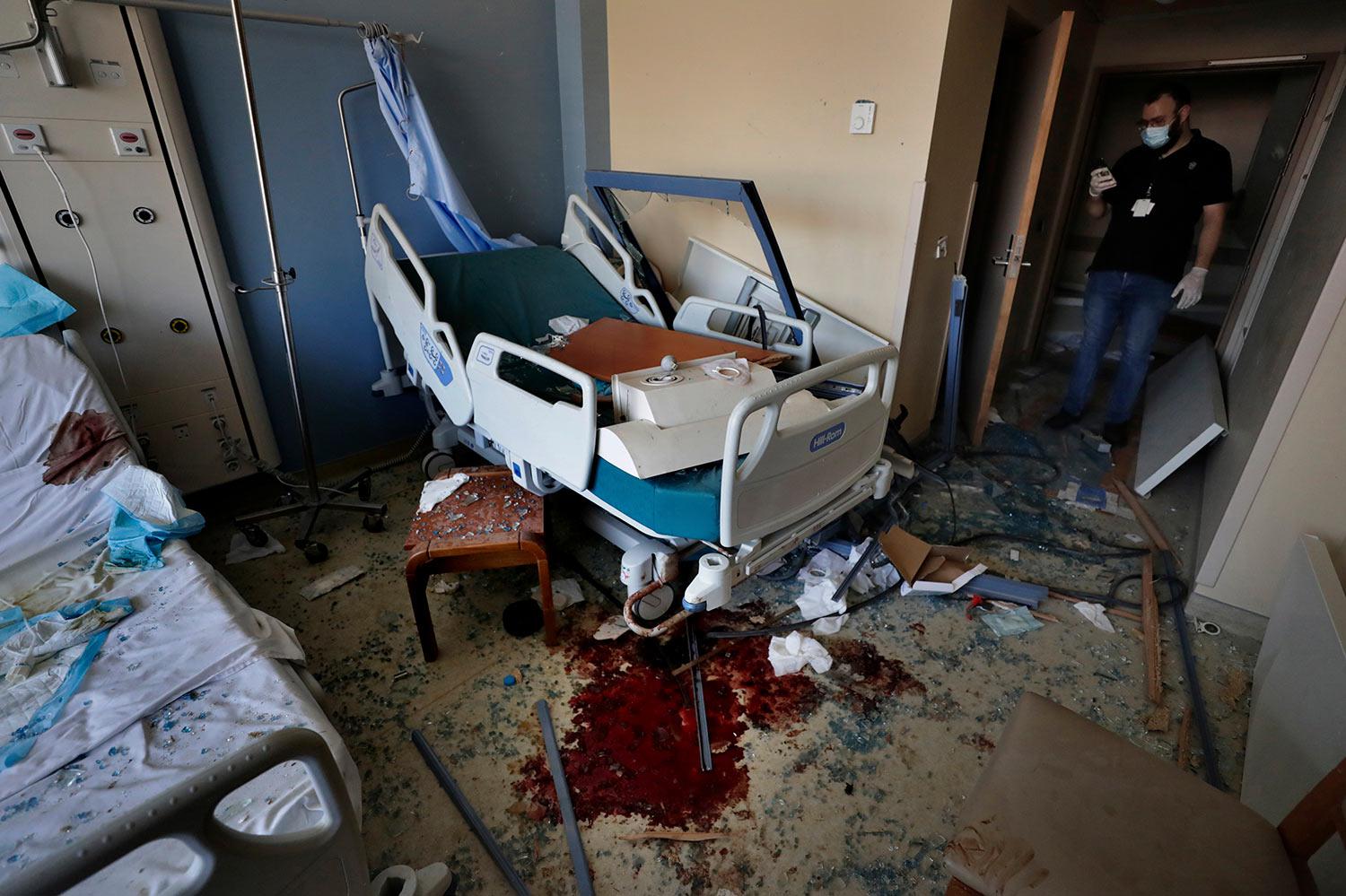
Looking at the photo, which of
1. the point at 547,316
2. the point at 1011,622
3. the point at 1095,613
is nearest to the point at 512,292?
the point at 547,316

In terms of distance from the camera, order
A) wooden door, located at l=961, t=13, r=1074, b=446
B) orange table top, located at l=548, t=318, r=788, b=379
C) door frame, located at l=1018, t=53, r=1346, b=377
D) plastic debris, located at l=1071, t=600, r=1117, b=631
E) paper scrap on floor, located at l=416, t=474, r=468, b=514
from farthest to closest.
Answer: door frame, located at l=1018, t=53, r=1346, b=377
wooden door, located at l=961, t=13, r=1074, b=446
orange table top, located at l=548, t=318, r=788, b=379
plastic debris, located at l=1071, t=600, r=1117, b=631
paper scrap on floor, located at l=416, t=474, r=468, b=514

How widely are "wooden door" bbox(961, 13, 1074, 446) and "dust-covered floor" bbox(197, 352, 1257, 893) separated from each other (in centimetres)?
102

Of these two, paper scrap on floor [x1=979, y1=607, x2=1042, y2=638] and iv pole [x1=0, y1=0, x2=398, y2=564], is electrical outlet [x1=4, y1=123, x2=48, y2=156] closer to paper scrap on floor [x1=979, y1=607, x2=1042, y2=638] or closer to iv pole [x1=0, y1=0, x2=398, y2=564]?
iv pole [x1=0, y1=0, x2=398, y2=564]

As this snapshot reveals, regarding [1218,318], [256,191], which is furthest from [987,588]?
[1218,318]

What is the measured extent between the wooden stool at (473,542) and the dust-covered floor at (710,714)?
8.8 inches

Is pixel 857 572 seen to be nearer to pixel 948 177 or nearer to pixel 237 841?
pixel 948 177

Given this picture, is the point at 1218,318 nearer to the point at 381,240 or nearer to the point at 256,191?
the point at 381,240

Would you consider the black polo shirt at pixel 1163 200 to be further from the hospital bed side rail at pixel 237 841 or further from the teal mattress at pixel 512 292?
the hospital bed side rail at pixel 237 841

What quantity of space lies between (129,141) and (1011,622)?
11.4 ft

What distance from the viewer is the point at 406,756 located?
5.76ft

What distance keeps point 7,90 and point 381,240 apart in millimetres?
1106

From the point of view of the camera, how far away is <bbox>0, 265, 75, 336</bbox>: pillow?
2.07m

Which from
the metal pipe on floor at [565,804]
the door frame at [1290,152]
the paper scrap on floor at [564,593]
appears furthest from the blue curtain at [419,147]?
the door frame at [1290,152]

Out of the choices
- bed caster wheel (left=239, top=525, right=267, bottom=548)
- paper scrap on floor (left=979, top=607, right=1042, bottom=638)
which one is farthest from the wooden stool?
paper scrap on floor (left=979, top=607, right=1042, bottom=638)
